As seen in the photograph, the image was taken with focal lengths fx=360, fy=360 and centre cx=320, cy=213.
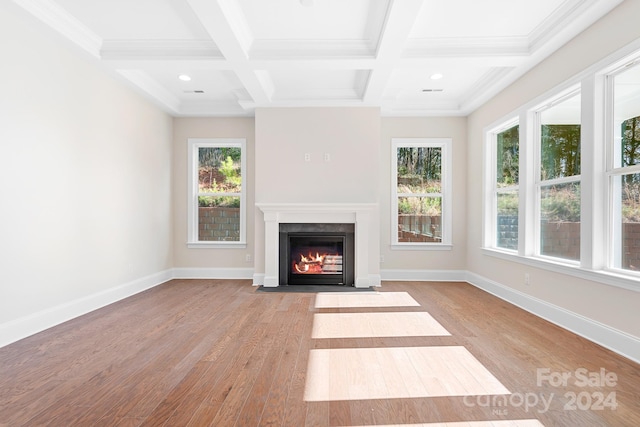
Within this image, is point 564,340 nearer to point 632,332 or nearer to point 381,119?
point 632,332

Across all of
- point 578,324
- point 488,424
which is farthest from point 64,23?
point 578,324

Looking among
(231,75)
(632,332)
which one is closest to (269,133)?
(231,75)

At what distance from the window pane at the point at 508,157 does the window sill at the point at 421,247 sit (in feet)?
4.36

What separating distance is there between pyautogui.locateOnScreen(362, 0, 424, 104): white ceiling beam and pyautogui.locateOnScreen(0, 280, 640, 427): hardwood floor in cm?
263

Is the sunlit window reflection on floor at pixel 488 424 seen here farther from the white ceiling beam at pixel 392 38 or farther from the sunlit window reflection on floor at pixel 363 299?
the white ceiling beam at pixel 392 38

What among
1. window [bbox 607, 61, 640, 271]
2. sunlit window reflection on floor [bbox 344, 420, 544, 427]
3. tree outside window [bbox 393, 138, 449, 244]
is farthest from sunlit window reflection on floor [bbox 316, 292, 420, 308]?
sunlit window reflection on floor [bbox 344, 420, 544, 427]

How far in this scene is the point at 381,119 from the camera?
577 cm

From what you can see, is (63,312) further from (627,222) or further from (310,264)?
(627,222)

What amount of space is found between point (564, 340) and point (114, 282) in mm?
4639

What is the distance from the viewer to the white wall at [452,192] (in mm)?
5711

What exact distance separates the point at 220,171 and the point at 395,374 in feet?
14.9

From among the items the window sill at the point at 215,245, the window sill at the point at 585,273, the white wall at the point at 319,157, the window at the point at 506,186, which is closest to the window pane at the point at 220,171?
the white wall at the point at 319,157

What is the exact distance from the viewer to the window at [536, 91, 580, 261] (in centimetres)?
331

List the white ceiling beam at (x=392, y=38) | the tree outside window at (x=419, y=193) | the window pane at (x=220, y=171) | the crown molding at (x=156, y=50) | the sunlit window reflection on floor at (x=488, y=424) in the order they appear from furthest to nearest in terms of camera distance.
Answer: the window pane at (x=220, y=171) → the tree outside window at (x=419, y=193) → the crown molding at (x=156, y=50) → the white ceiling beam at (x=392, y=38) → the sunlit window reflection on floor at (x=488, y=424)
